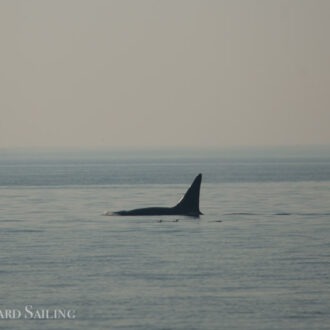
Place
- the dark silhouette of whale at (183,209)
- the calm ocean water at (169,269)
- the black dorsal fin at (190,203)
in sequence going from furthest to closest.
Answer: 1. the dark silhouette of whale at (183,209)
2. the black dorsal fin at (190,203)
3. the calm ocean water at (169,269)

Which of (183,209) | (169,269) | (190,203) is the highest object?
(190,203)

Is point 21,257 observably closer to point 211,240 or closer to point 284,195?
point 211,240

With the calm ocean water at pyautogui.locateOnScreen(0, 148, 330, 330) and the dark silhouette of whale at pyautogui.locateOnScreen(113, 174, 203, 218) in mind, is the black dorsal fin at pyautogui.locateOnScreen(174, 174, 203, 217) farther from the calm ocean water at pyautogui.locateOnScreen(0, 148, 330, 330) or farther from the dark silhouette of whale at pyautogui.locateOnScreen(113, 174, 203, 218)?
the calm ocean water at pyautogui.locateOnScreen(0, 148, 330, 330)

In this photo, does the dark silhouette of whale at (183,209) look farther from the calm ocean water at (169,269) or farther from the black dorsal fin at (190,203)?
the calm ocean water at (169,269)

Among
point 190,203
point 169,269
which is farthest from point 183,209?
point 169,269

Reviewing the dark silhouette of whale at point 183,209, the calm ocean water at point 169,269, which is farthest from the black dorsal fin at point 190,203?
the calm ocean water at point 169,269

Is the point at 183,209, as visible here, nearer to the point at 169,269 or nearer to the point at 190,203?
the point at 190,203

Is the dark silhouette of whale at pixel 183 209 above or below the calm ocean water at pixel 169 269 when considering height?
above

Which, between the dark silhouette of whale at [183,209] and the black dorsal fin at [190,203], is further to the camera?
the dark silhouette of whale at [183,209]

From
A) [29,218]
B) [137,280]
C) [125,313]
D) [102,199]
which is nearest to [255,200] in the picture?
[102,199]

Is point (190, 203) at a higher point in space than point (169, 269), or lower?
higher

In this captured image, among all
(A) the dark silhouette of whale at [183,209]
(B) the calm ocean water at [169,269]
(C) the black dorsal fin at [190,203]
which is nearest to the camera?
(B) the calm ocean water at [169,269]

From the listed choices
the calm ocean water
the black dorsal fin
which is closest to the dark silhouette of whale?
the black dorsal fin

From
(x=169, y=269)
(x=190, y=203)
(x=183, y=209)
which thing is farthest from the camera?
(x=183, y=209)
